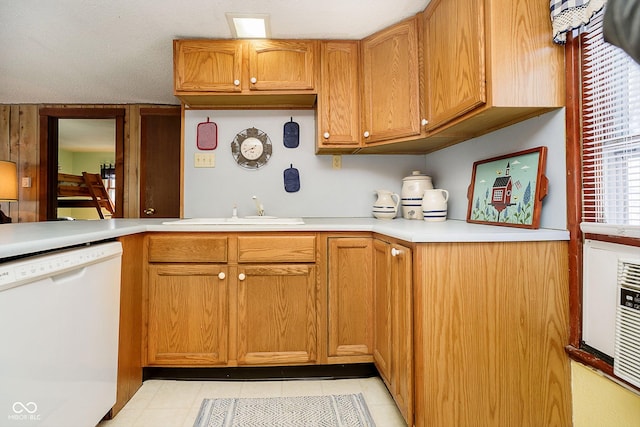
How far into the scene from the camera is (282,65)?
215 centimetres

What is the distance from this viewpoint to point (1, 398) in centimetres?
86

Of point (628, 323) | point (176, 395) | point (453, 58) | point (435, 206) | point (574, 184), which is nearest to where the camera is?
point (628, 323)

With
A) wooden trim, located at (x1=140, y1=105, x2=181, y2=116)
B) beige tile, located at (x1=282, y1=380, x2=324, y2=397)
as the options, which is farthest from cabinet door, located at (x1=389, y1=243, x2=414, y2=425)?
wooden trim, located at (x1=140, y1=105, x2=181, y2=116)

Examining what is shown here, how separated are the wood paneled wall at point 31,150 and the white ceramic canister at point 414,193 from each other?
3061 millimetres

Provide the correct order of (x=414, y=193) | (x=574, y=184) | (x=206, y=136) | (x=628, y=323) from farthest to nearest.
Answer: (x=206, y=136) → (x=414, y=193) → (x=574, y=184) → (x=628, y=323)

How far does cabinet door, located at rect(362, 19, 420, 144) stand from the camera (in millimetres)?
1915

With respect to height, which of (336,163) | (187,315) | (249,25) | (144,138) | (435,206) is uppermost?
(249,25)

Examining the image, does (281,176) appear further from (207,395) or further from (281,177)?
(207,395)

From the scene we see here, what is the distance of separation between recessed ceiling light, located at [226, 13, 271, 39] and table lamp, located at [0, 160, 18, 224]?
288 cm

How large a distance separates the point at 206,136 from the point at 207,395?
1614 mm

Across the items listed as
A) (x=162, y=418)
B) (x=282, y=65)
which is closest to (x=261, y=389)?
(x=162, y=418)

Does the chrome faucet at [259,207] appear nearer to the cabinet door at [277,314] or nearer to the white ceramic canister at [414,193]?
the cabinet door at [277,314]

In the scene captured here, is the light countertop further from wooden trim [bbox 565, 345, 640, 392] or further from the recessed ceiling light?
the recessed ceiling light

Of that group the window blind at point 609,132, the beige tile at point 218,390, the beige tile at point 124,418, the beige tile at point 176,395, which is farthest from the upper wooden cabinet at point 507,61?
the beige tile at point 124,418
